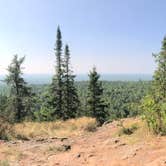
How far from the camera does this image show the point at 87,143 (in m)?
9.87

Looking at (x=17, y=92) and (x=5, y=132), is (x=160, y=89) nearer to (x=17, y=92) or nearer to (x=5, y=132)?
(x=5, y=132)

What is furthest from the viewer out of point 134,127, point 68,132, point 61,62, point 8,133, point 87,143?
point 61,62

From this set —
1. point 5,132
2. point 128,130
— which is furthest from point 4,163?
point 5,132

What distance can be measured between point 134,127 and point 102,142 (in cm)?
159

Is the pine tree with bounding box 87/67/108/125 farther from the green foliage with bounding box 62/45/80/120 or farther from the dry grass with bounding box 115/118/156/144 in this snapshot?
the dry grass with bounding box 115/118/156/144

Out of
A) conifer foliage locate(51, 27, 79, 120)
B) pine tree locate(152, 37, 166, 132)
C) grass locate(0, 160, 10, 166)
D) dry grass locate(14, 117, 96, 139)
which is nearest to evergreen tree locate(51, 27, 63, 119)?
conifer foliage locate(51, 27, 79, 120)

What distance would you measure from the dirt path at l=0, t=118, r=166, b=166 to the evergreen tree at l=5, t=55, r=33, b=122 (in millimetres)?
26555

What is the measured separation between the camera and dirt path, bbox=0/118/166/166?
7168 mm

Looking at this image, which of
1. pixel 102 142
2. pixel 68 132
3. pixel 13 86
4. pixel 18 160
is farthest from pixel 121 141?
pixel 13 86

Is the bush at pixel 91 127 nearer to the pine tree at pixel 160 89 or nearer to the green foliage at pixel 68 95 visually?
the pine tree at pixel 160 89

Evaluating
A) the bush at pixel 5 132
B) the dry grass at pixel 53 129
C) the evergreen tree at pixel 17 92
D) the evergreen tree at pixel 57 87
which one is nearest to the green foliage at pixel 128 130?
the dry grass at pixel 53 129

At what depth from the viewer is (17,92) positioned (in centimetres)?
3703

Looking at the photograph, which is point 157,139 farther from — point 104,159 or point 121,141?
point 104,159

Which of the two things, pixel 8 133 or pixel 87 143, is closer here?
pixel 87 143
